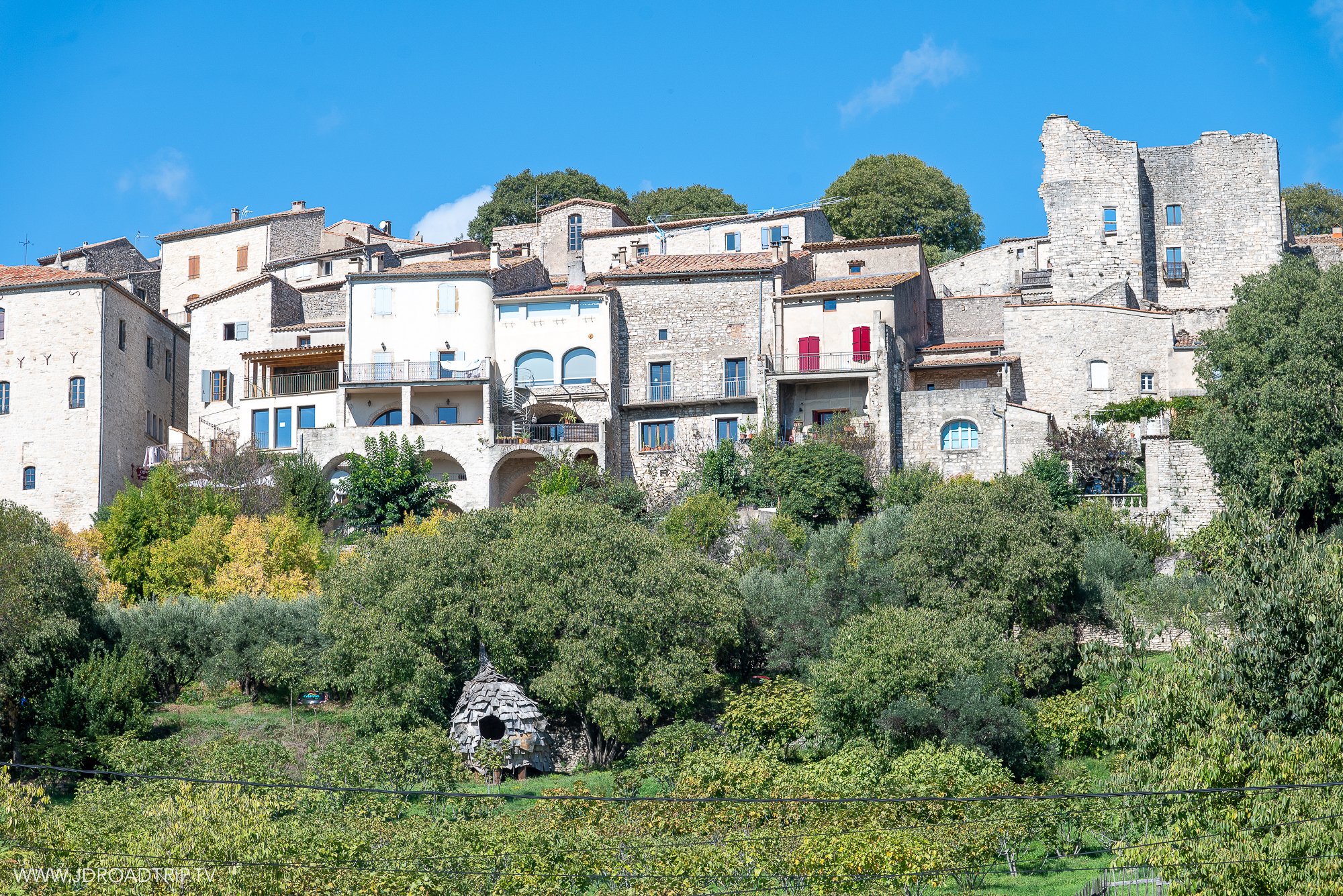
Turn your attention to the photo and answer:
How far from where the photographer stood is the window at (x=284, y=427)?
51750mm

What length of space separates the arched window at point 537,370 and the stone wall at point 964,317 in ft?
46.8

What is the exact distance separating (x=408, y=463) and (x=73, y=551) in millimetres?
10548

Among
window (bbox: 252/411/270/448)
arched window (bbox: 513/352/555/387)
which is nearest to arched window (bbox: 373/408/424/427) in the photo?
arched window (bbox: 513/352/555/387)

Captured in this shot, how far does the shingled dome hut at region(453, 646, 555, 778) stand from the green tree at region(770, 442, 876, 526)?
1388 centimetres

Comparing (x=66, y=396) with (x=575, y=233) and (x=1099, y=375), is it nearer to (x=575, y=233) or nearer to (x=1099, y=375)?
(x=575, y=233)

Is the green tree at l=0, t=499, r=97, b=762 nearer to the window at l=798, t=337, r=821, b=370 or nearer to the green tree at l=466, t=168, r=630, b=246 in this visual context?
the window at l=798, t=337, r=821, b=370

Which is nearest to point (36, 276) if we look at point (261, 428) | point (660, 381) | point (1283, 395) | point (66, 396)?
point (66, 396)

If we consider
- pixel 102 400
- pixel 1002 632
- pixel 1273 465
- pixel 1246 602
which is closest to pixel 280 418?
pixel 102 400

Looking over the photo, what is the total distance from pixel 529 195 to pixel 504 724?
172ft

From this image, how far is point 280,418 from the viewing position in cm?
5216

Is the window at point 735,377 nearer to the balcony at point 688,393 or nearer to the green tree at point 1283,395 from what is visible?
the balcony at point 688,393

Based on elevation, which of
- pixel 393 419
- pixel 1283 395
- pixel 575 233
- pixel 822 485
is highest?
pixel 575 233

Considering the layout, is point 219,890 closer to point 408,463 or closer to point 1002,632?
point 1002,632

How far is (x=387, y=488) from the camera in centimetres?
4559
